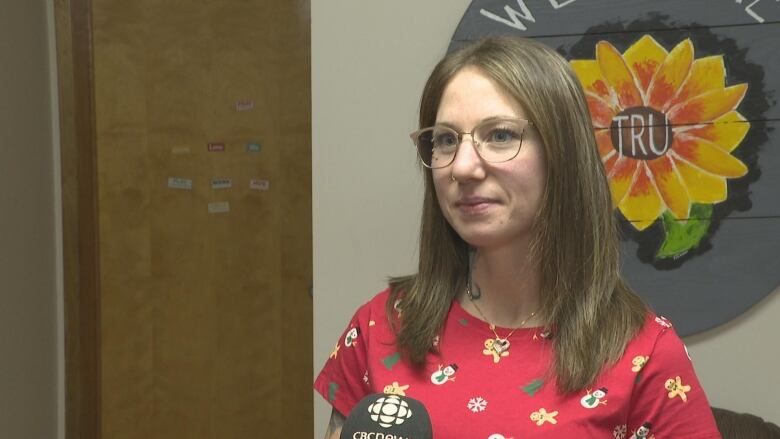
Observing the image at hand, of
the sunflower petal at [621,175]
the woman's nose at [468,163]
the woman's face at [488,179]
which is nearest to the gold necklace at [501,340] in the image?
the woman's face at [488,179]

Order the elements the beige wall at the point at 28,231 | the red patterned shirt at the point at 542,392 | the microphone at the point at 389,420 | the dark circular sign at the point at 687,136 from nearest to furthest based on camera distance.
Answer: the microphone at the point at 389,420 < the red patterned shirt at the point at 542,392 < the dark circular sign at the point at 687,136 < the beige wall at the point at 28,231

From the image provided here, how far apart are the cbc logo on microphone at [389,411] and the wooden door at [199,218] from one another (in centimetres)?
204

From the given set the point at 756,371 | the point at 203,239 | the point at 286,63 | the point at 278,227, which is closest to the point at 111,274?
the point at 203,239

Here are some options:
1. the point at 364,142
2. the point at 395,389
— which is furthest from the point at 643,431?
the point at 364,142

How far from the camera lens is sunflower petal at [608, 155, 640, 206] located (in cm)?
188

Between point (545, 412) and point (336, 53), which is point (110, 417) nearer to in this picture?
point (336, 53)

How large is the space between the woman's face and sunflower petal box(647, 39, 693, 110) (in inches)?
28.9

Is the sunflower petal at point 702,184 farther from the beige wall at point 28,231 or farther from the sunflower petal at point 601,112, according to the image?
the beige wall at point 28,231

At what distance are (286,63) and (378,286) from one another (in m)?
1.22

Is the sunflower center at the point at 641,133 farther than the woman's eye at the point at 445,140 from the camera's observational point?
Yes

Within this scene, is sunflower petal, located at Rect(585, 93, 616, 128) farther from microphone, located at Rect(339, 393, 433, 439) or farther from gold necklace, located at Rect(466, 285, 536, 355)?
microphone, located at Rect(339, 393, 433, 439)

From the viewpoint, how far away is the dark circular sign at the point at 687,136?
5.97 ft

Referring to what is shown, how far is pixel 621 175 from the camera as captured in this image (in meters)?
1.89

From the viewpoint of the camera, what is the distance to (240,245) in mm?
3080
